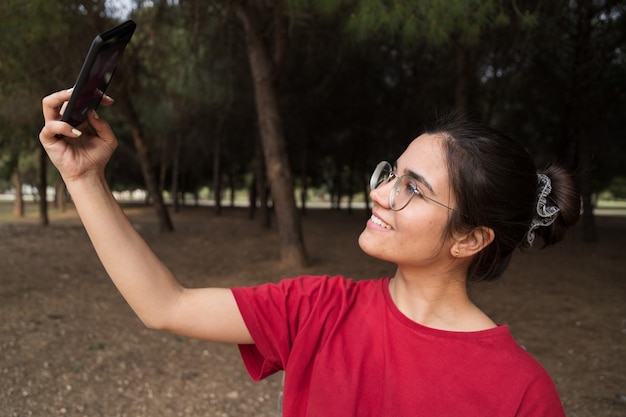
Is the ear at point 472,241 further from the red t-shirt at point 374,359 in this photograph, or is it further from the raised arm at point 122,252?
the raised arm at point 122,252

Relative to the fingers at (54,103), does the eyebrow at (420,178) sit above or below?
below

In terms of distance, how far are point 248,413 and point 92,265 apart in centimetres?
629

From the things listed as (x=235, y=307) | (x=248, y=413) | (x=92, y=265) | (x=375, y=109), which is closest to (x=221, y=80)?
(x=92, y=265)

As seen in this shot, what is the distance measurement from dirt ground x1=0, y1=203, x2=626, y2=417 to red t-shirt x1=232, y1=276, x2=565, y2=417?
23.9 inches

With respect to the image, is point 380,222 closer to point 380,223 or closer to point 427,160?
point 380,223

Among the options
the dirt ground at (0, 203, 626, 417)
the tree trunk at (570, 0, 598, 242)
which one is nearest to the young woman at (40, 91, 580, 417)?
the dirt ground at (0, 203, 626, 417)

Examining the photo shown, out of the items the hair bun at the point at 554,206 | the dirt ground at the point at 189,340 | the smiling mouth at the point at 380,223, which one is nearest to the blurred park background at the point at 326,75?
the hair bun at the point at 554,206

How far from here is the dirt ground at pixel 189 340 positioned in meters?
3.73

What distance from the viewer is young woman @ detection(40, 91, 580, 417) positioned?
125cm

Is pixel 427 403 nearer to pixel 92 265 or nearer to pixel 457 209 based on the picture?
pixel 457 209

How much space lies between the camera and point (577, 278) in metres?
8.34

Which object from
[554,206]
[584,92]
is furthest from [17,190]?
[554,206]

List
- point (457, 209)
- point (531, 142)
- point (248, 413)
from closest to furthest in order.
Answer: point (457, 209) < point (248, 413) < point (531, 142)

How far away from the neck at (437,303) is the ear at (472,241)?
95 mm
